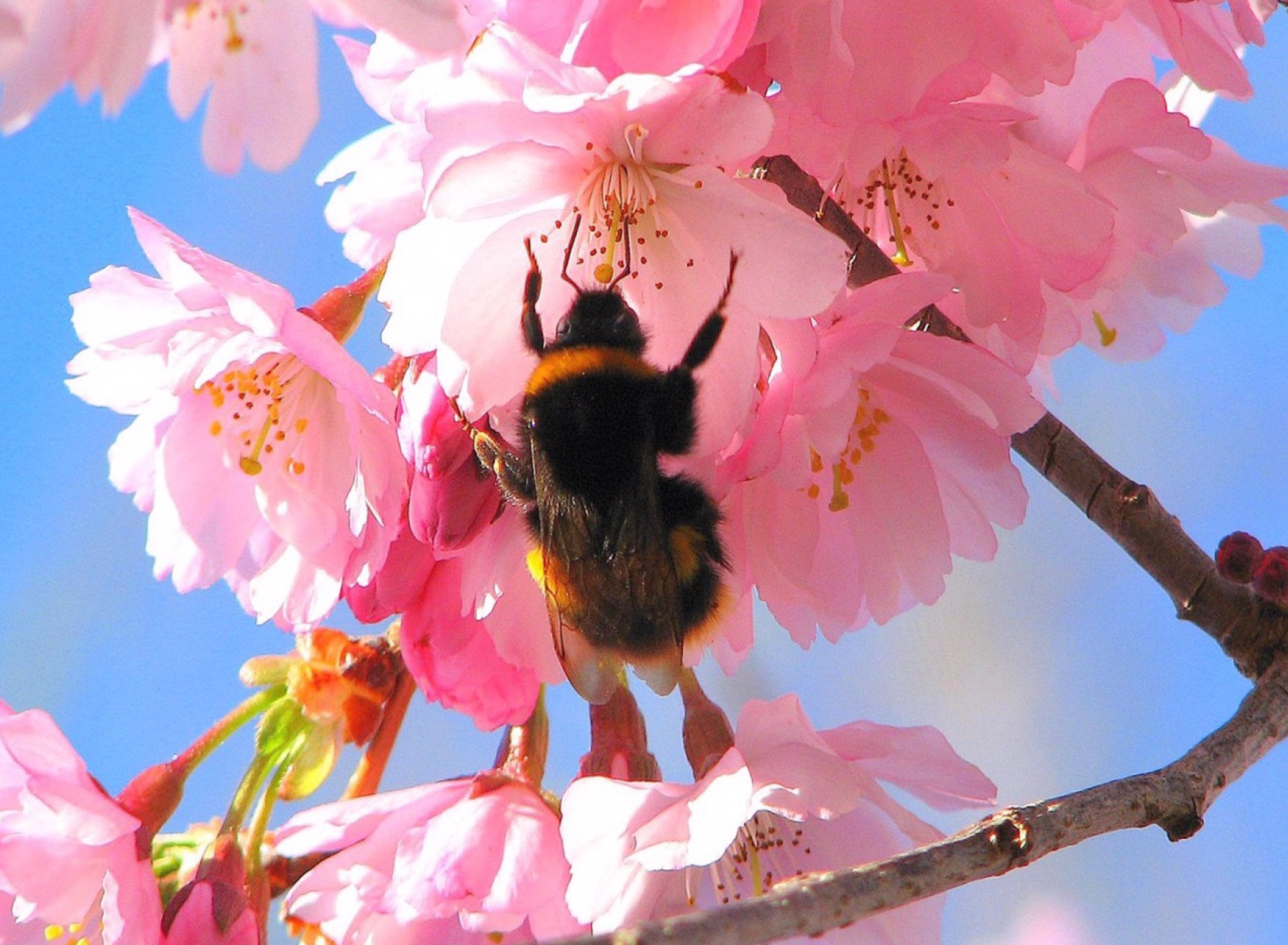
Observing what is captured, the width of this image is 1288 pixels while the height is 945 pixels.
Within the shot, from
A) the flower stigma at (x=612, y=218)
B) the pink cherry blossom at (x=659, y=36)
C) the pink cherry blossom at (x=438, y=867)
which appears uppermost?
the flower stigma at (x=612, y=218)

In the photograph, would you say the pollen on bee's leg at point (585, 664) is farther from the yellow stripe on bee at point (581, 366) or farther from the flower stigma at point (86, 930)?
the flower stigma at point (86, 930)

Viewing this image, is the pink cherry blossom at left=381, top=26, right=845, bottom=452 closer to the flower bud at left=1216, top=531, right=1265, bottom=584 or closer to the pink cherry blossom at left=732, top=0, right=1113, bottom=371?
the pink cherry blossom at left=732, top=0, right=1113, bottom=371

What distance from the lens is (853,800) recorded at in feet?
2.35

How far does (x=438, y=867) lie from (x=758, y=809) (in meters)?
0.17

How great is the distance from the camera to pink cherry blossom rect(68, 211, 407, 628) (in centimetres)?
76

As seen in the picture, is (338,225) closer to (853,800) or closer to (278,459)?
(278,459)

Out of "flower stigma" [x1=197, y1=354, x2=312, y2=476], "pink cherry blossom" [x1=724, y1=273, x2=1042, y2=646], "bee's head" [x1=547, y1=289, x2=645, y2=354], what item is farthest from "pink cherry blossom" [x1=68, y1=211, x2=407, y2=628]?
"pink cherry blossom" [x1=724, y1=273, x2=1042, y2=646]

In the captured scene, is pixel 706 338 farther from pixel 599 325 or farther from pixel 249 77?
pixel 249 77

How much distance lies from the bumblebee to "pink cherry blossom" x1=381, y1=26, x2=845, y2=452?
A: 0.05 ft

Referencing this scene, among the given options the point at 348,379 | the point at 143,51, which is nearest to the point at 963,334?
the point at 348,379

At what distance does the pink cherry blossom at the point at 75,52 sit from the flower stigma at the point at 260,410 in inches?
13.3

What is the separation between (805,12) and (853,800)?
0.37 m

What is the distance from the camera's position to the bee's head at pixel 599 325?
29.9 inches

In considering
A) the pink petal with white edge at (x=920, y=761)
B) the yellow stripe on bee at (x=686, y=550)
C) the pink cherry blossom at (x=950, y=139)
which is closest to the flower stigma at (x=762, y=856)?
the pink petal with white edge at (x=920, y=761)
